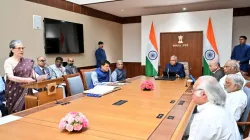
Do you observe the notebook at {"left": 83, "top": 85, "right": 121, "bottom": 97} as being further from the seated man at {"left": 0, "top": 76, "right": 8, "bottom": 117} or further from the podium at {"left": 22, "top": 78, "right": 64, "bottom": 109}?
the seated man at {"left": 0, "top": 76, "right": 8, "bottom": 117}

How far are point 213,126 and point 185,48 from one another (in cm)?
524

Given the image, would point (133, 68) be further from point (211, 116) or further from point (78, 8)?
point (211, 116)

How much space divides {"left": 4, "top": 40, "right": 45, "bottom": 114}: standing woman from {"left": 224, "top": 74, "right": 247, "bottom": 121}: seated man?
7.50 ft

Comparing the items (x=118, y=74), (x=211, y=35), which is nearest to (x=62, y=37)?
(x=118, y=74)

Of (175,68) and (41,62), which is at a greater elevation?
(41,62)

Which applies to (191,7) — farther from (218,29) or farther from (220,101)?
(220,101)

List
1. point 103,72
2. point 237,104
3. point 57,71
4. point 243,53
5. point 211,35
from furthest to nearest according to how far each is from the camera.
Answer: point 211,35, point 243,53, point 57,71, point 103,72, point 237,104

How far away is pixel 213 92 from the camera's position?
4.03 ft

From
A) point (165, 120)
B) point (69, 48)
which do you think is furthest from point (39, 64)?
point (165, 120)

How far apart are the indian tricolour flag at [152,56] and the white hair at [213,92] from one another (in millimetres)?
5155

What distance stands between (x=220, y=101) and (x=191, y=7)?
5.52 metres

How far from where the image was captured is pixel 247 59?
5.34 metres

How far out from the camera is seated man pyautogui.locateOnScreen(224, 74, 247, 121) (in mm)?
1895

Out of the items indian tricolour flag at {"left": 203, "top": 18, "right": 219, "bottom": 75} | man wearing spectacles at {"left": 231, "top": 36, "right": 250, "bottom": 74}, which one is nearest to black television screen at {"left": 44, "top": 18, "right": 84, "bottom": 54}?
indian tricolour flag at {"left": 203, "top": 18, "right": 219, "bottom": 75}
